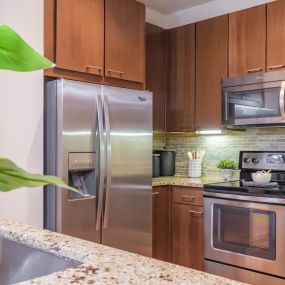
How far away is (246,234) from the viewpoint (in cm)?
266

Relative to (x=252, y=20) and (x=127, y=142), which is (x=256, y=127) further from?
(x=127, y=142)

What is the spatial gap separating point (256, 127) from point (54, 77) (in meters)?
1.80

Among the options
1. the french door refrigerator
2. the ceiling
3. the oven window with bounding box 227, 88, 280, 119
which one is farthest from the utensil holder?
the ceiling

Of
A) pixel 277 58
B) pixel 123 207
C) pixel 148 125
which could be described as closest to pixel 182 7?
pixel 277 58

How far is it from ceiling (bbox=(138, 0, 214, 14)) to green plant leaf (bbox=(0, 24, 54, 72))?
11.3ft

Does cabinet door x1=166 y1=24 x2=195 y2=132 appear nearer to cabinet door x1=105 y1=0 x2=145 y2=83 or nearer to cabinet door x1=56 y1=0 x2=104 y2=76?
cabinet door x1=105 y1=0 x2=145 y2=83

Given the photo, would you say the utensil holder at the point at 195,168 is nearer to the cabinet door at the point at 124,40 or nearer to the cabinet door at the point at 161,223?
the cabinet door at the point at 161,223

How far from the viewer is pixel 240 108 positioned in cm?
305

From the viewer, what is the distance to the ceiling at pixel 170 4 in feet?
11.6

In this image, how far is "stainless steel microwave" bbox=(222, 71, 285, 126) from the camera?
2.81 metres

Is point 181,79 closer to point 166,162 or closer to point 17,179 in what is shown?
point 166,162

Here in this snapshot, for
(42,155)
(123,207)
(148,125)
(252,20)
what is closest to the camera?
(42,155)

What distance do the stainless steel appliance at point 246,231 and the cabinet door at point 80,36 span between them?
1.29 m

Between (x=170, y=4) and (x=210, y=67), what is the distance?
81 centimetres
